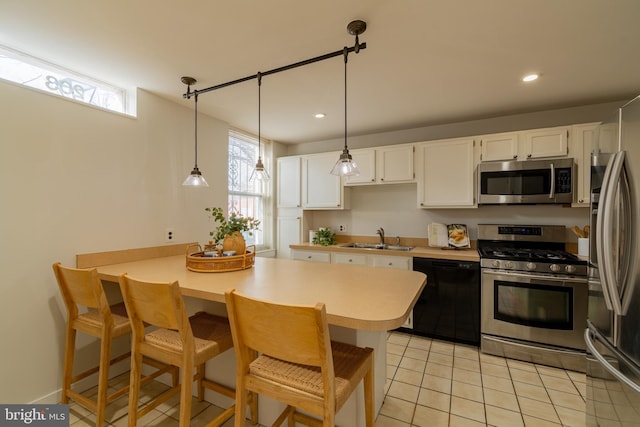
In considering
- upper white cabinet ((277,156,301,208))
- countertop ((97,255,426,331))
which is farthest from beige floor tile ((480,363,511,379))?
upper white cabinet ((277,156,301,208))

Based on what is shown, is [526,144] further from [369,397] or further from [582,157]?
[369,397]

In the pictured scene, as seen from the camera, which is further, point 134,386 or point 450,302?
point 450,302

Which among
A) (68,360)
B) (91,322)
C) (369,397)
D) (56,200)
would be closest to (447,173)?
(369,397)

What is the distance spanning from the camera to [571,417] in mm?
1875

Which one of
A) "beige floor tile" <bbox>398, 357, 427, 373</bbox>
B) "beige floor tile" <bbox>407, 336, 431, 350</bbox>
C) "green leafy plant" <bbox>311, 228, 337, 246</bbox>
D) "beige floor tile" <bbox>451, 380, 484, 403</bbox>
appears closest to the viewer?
"beige floor tile" <bbox>451, 380, 484, 403</bbox>

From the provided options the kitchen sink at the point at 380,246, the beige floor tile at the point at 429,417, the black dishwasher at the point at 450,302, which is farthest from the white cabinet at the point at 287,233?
the beige floor tile at the point at 429,417

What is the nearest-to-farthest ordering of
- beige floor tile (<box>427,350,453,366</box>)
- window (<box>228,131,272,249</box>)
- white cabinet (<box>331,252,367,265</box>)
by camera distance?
beige floor tile (<box>427,350,453,366</box>), white cabinet (<box>331,252,367,265</box>), window (<box>228,131,272,249</box>)

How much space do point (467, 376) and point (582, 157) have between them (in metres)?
2.24

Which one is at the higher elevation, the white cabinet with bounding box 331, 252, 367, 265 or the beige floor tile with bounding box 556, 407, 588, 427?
the white cabinet with bounding box 331, 252, 367, 265

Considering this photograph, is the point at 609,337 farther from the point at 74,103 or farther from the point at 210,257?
the point at 74,103

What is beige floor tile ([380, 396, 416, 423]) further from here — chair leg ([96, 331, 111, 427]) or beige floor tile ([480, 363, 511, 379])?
chair leg ([96, 331, 111, 427])

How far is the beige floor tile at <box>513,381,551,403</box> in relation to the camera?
2.09 m

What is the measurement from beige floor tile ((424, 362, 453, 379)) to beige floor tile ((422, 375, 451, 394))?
6 cm

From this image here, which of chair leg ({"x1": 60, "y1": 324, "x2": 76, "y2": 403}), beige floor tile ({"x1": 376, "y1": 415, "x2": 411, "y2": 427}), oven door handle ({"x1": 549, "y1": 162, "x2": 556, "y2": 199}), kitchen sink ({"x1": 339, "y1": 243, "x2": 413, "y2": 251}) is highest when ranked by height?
oven door handle ({"x1": 549, "y1": 162, "x2": 556, "y2": 199})
